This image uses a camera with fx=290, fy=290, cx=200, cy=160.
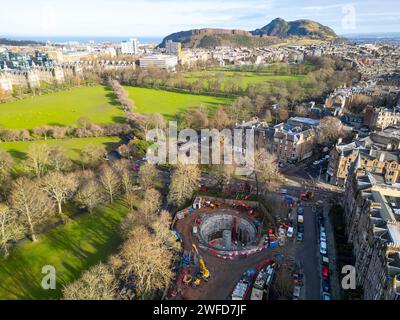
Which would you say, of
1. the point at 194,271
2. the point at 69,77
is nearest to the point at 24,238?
the point at 194,271

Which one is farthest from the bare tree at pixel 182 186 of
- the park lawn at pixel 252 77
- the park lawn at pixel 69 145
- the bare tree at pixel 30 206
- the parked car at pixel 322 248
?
the park lawn at pixel 252 77

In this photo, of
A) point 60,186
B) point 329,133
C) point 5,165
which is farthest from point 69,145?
point 329,133

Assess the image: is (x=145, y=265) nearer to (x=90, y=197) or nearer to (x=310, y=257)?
(x=90, y=197)

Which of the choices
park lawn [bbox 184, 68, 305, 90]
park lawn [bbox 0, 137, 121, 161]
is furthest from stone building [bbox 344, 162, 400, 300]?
park lawn [bbox 184, 68, 305, 90]

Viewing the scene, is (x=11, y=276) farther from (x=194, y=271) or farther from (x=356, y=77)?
(x=356, y=77)

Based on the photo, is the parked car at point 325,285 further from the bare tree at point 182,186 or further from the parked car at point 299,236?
the bare tree at point 182,186
